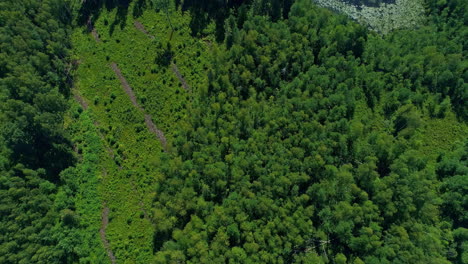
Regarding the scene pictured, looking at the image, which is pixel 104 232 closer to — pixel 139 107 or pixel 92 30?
pixel 139 107

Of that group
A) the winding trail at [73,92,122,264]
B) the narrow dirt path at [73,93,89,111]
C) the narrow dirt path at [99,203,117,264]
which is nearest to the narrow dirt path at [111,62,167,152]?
the narrow dirt path at [73,93,89,111]

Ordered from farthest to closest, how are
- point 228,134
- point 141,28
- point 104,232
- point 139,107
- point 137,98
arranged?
point 141,28, point 137,98, point 139,107, point 104,232, point 228,134

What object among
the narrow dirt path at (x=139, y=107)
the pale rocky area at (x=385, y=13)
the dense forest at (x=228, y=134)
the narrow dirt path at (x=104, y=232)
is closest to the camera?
the dense forest at (x=228, y=134)

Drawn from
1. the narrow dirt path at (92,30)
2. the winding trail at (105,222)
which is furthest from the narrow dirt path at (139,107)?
the winding trail at (105,222)

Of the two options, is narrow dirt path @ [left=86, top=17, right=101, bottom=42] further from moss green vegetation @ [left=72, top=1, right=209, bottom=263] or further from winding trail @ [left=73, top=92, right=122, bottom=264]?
winding trail @ [left=73, top=92, right=122, bottom=264]

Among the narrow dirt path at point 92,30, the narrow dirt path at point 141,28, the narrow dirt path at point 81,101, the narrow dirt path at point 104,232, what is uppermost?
the narrow dirt path at point 141,28

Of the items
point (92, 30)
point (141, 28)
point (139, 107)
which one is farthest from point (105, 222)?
point (92, 30)

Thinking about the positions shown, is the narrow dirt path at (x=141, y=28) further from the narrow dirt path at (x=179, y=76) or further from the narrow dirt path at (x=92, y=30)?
the narrow dirt path at (x=179, y=76)

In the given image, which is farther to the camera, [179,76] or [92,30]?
[92,30]
